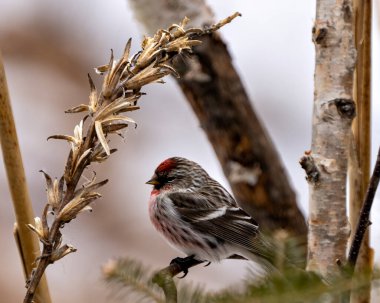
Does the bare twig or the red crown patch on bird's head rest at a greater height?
the red crown patch on bird's head

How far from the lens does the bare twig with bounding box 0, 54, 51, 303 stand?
907mm

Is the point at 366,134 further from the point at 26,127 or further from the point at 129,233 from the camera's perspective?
the point at 26,127

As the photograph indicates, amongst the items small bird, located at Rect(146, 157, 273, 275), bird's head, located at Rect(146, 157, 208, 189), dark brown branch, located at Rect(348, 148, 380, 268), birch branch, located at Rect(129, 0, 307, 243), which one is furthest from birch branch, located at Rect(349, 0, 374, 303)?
birch branch, located at Rect(129, 0, 307, 243)

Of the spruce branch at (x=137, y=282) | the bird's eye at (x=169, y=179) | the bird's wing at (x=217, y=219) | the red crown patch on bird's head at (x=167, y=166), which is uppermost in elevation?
the red crown patch on bird's head at (x=167, y=166)

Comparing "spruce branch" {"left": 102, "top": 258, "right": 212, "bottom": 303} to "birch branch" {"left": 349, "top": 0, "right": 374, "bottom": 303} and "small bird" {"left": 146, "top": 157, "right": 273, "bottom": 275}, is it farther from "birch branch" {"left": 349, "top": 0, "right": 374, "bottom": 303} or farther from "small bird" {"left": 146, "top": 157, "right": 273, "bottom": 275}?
"small bird" {"left": 146, "top": 157, "right": 273, "bottom": 275}

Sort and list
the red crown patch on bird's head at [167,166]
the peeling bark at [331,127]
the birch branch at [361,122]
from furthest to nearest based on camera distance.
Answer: the red crown patch on bird's head at [167,166], the birch branch at [361,122], the peeling bark at [331,127]

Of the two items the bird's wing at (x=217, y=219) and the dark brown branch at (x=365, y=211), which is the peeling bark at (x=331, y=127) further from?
the bird's wing at (x=217, y=219)

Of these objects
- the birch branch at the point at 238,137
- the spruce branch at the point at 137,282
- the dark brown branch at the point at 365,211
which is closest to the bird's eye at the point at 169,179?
the birch branch at the point at 238,137

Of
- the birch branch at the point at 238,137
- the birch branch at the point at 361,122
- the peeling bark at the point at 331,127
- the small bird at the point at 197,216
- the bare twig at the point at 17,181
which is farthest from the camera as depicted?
the birch branch at the point at 238,137

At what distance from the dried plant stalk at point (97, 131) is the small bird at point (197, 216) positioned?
952mm

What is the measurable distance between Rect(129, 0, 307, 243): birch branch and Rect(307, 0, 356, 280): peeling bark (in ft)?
5.46

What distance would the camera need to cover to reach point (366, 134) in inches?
46.3

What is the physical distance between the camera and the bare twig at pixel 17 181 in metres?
0.91

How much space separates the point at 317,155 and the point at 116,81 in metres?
0.42
